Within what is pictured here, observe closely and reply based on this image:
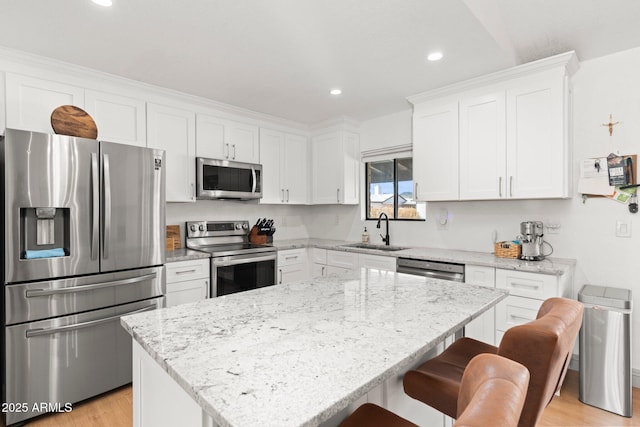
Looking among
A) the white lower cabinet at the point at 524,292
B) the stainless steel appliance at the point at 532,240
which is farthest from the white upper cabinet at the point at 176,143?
the stainless steel appliance at the point at 532,240

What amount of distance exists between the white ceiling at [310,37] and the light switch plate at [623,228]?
131 centimetres

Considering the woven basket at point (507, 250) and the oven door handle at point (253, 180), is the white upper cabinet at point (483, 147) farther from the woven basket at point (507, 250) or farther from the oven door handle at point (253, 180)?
the oven door handle at point (253, 180)

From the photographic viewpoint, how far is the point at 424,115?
3254 mm

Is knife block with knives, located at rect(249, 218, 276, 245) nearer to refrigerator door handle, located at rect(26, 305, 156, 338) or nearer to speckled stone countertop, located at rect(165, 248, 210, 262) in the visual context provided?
speckled stone countertop, located at rect(165, 248, 210, 262)

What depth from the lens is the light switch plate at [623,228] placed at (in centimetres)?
246

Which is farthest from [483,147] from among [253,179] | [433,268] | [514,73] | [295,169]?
[253,179]

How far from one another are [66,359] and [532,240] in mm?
3484

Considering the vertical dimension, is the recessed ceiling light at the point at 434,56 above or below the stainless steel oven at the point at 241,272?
above

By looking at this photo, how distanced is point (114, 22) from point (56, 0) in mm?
278

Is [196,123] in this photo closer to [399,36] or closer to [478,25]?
[399,36]

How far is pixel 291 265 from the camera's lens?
380 centimetres

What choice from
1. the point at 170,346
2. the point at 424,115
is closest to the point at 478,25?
the point at 424,115

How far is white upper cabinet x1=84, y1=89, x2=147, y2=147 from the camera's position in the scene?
2.70m

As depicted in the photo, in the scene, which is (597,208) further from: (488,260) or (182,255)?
(182,255)
